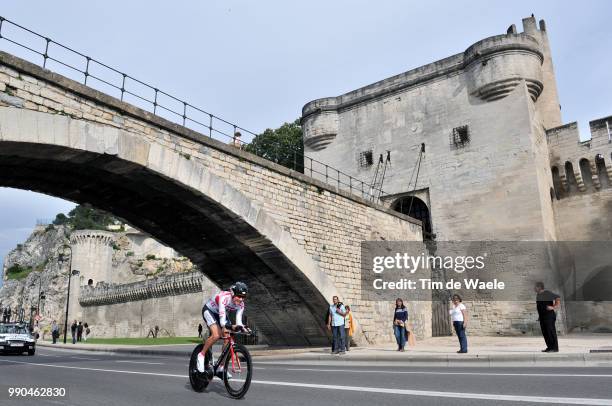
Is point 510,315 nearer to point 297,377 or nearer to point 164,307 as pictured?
point 297,377

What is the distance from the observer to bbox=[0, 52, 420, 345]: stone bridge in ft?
31.5

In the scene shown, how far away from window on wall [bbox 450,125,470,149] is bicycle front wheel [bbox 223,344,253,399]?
18610 mm

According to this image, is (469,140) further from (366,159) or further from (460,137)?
(366,159)

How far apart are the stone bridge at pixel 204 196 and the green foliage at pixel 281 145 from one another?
20.0 m

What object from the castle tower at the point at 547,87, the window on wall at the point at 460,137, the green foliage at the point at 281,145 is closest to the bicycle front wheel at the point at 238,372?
the window on wall at the point at 460,137

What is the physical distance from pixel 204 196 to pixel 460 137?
46.1ft

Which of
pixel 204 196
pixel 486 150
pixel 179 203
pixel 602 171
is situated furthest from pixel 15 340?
pixel 602 171

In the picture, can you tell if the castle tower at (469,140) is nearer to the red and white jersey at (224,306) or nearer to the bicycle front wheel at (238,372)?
the red and white jersey at (224,306)

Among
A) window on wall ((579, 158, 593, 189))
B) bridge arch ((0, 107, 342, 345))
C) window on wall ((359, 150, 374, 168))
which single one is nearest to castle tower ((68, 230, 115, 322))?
window on wall ((359, 150, 374, 168))

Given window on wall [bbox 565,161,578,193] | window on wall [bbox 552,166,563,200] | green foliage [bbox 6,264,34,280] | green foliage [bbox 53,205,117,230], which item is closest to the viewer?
window on wall [bbox 565,161,578,193]

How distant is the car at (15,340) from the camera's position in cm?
1789

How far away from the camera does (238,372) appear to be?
17.8ft

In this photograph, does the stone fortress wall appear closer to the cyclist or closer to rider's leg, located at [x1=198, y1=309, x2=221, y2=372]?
the cyclist

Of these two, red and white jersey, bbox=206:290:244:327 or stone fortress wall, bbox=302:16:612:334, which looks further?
stone fortress wall, bbox=302:16:612:334
